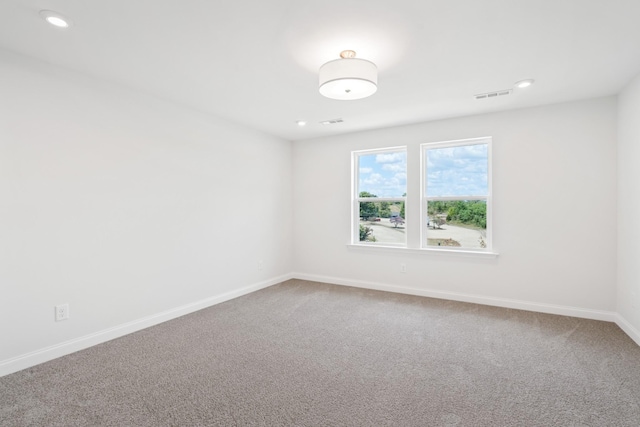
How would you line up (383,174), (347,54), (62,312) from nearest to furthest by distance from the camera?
(347,54) → (62,312) → (383,174)

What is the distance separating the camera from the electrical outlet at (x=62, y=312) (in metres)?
2.61

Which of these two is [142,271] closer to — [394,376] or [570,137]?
[394,376]

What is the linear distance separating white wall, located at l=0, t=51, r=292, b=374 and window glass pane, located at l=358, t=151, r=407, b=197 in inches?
73.0

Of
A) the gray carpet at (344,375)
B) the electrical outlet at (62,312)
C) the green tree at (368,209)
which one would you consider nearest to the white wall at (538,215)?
the gray carpet at (344,375)

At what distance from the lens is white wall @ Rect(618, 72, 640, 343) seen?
9.34 feet

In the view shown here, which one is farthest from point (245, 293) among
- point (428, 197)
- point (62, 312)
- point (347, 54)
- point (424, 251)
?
point (347, 54)

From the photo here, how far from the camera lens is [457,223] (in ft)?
13.9

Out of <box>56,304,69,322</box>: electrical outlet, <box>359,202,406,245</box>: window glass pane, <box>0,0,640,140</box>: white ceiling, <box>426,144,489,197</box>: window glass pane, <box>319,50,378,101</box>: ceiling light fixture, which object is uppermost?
<box>0,0,640,140</box>: white ceiling

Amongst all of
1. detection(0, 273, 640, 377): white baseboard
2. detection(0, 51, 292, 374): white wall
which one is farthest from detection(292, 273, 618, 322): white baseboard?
detection(0, 51, 292, 374): white wall

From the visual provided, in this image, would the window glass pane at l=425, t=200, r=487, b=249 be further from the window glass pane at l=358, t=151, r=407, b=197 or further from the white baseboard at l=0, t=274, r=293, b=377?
the white baseboard at l=0, t=274, r=293, b=377

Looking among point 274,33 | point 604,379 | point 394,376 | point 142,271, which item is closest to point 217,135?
A: point 142,271

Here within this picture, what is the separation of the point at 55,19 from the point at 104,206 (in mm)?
1531

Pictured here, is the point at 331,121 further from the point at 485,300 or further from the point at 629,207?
the point at 629,207

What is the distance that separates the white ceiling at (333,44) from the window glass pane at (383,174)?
1331mm
